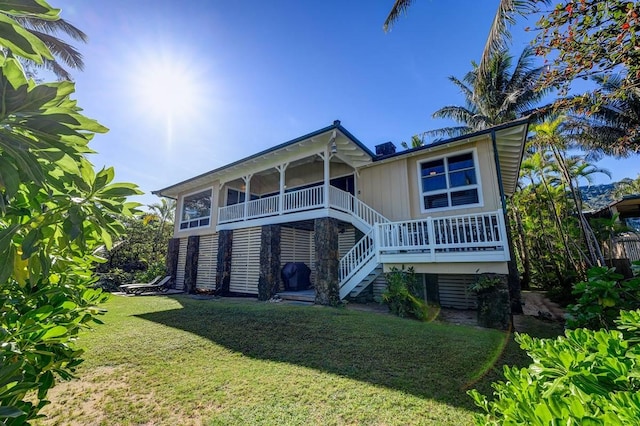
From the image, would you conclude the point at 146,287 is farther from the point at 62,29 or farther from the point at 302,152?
the point at 62,29

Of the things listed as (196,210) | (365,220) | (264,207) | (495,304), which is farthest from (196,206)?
(495,304)

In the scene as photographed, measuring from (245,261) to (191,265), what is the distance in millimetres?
3800

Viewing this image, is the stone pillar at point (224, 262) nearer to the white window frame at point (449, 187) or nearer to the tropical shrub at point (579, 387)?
the white window frame at point (449, 187)

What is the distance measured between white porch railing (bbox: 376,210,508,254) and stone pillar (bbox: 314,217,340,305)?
1.62 metres

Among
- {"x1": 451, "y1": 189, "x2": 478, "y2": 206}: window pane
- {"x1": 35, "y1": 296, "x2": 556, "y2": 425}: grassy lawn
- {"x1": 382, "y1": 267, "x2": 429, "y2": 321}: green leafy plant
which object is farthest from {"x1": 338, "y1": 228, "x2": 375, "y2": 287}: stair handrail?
{"x1": 451, "y1": 189, "x2": 478, "y2": 206}: window pane

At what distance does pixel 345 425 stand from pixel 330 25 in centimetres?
904

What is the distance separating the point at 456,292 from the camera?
8.48 m

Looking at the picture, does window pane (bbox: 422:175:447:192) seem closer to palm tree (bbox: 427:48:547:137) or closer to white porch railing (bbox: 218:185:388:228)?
white porch railing (bbox: 218:185:388:228)

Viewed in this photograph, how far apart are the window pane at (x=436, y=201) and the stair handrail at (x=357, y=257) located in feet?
7.72

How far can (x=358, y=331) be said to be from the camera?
517cm

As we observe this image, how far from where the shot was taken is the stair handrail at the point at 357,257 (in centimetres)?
834

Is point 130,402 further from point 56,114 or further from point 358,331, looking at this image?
point 358,331

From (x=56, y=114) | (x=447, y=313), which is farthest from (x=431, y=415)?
(x=447, y=313)

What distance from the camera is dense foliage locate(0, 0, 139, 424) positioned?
2.87 ft
